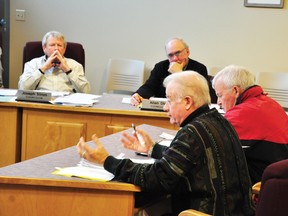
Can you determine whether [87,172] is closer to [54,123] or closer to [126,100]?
[54,123]

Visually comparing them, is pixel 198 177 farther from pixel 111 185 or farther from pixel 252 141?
pixel 252 141

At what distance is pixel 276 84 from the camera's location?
15.8 ft

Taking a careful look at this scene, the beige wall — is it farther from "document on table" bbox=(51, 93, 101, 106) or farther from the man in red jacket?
the man in red jacket

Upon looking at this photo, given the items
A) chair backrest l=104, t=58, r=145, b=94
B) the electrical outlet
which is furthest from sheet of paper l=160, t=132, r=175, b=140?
the electrical outlet

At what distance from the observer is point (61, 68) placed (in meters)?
3.95

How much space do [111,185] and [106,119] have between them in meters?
1.46

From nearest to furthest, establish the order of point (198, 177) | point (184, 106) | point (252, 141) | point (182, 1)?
1. point (198, 177)
2. point (184, 106)
3. point (252, 141)
4. point (182, 1)

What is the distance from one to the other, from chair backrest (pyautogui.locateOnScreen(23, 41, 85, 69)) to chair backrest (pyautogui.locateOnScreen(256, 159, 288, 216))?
3075mm

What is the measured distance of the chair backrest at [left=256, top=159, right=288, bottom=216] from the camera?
1300mm

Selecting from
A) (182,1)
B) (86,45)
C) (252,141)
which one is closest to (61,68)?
(86,45)

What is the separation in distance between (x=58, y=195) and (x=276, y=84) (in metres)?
3.49

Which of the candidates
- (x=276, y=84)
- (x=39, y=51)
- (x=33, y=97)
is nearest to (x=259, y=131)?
(x=33, y=97)

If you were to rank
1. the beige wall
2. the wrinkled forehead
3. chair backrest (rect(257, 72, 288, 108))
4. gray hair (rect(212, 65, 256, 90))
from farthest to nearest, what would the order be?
1. the beige wall
2. chair backrest (rect(257, 72, 288, 108))
3. the wrinkled forehead
4. gray hair (rect(212, 65, 256, 90))

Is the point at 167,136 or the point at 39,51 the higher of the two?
the point at 39,51
